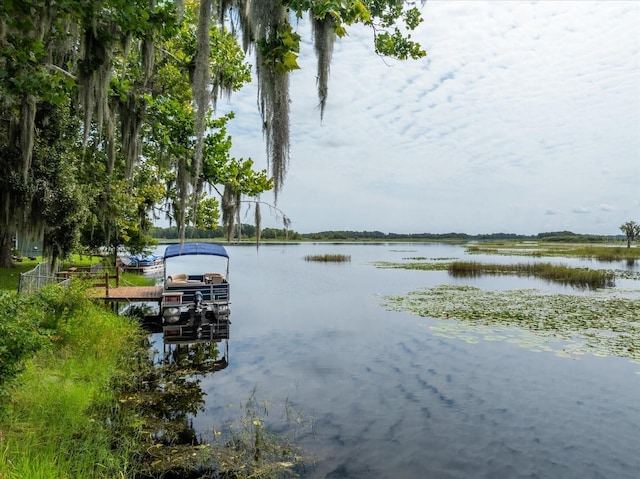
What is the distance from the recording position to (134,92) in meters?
9.73

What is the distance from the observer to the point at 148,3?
19.7 ft

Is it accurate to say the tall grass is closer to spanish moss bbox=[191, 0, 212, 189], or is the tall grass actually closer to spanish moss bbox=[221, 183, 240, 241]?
spanish moss bbox=[191, 0, 212, 189]

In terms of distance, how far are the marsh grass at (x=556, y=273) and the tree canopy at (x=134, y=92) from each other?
24.4m

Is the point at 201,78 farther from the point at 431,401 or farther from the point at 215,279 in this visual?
the point at 215,279

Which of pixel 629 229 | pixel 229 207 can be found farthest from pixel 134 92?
pixel 629 229

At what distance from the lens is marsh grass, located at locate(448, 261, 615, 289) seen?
1080 inches

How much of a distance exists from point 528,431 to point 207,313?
1177 cm

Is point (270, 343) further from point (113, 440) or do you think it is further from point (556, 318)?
point (556, 318)

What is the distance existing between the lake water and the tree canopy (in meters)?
4.22

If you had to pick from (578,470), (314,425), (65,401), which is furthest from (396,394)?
(65,401)

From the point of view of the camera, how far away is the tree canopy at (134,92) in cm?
526

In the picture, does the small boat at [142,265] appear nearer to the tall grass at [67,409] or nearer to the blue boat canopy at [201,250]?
the blue boat canopy at [201,250]

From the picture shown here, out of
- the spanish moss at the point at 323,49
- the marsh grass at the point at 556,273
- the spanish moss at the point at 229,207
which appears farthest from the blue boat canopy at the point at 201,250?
the marsh grass at the point at 556,273

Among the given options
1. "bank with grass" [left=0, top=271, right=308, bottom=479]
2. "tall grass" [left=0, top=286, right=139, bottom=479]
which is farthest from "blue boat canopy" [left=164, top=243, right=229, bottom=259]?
"bank with grass" [left=0, top=271, right=308, bottom=479]
